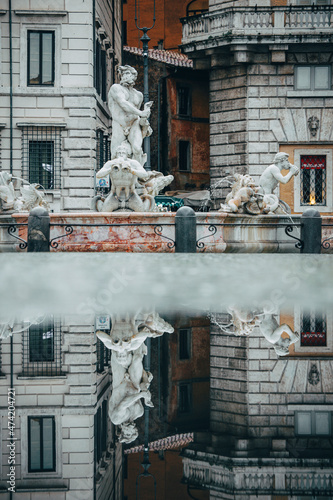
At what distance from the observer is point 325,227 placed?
16594 mm

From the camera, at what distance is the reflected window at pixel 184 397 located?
5.29 meters

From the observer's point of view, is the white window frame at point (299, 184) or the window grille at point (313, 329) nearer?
the window grille at point (313, 329)

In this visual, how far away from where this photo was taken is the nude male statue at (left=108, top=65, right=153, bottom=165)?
18.4m

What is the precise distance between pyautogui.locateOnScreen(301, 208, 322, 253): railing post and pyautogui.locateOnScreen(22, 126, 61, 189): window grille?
47.8 ft

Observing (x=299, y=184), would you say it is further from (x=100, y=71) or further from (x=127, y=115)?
(x=127, y=115)

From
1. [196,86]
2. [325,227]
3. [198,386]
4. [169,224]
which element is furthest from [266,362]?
[196,86]

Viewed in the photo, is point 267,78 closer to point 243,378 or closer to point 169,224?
point 169,224

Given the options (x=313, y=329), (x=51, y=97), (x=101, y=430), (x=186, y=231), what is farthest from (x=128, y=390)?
(x=51, y=97)

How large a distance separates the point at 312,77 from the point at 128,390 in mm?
27038

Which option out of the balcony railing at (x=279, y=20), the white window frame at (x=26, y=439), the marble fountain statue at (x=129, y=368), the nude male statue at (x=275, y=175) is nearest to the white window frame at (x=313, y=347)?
the marble fountain statue at (x=129, y=368)

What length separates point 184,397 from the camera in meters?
5.60

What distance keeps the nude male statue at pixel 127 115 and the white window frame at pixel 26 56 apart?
453 inches

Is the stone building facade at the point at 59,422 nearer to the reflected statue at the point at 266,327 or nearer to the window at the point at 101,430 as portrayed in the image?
the window at the point at 101,430

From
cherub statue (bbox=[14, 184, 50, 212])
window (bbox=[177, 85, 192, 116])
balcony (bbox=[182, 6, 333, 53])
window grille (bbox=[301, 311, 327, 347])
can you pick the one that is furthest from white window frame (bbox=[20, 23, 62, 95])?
A: window grille (bbox=[301, 311, 327, 347])
